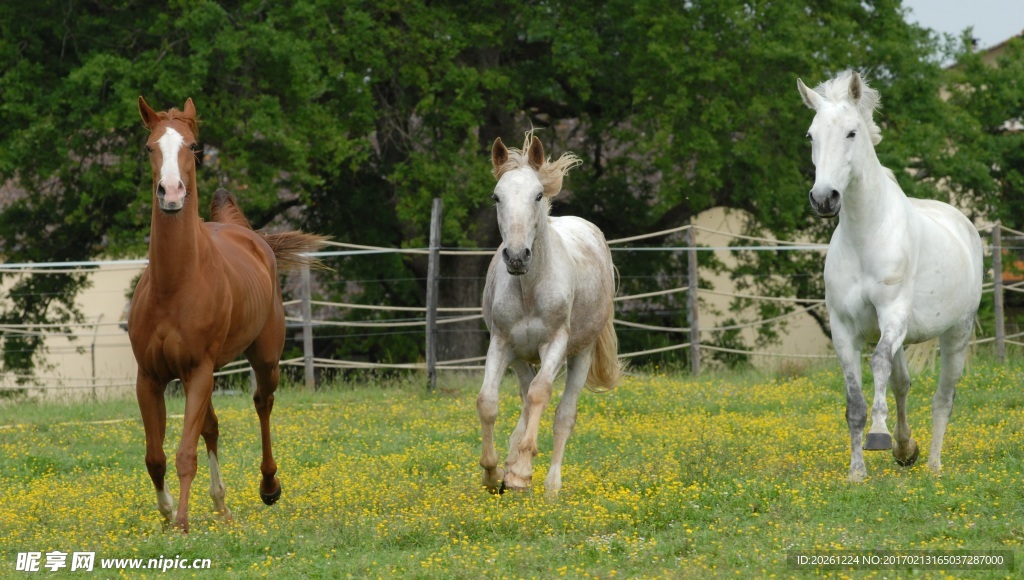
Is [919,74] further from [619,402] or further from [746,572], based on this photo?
[746,572]

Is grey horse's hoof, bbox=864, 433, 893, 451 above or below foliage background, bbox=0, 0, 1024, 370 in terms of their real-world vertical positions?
below

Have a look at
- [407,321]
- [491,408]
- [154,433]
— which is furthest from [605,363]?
[407,321]

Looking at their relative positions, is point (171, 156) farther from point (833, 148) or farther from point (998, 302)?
point (998, 302)

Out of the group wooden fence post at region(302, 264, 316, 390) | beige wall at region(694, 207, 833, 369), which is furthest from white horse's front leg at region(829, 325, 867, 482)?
beige wall at region(694, 207, 833, 369)

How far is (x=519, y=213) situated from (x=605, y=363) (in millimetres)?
1938

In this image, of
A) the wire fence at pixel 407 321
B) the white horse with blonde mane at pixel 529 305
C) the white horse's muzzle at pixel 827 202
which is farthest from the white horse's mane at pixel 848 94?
the wire fence at pixel 407 321

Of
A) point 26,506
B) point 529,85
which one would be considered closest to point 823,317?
point 529,85

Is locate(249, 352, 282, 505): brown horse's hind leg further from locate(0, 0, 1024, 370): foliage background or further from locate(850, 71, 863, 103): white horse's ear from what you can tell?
locate(0, 0, 1024, 370): foliage background

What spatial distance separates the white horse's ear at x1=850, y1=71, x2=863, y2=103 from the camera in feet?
24.5

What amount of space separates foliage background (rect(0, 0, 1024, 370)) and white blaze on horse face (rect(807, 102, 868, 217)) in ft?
36.3

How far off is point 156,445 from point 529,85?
15651 millimetres

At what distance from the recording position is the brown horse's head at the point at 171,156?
620 cm

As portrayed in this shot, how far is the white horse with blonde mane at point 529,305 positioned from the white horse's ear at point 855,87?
1800 millimetres

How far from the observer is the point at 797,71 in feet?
65.5
